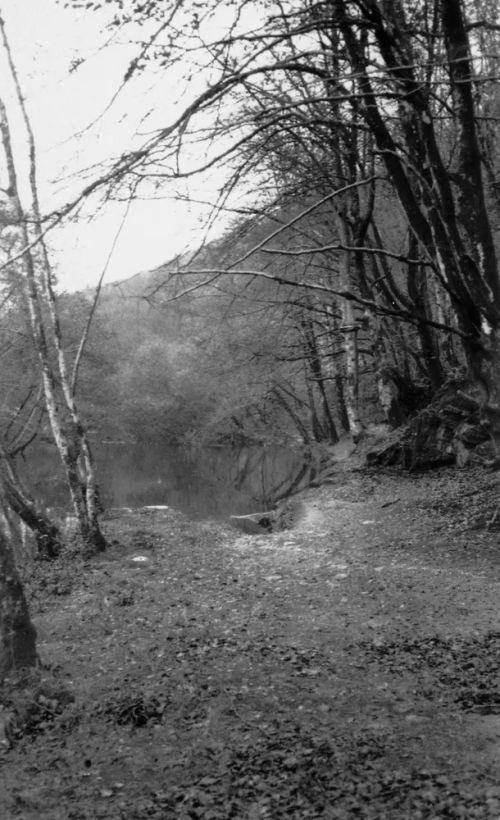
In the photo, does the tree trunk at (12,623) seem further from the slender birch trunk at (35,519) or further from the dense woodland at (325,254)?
the slender birch trunk at (35,519)

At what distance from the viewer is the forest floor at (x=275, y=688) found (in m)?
4.05

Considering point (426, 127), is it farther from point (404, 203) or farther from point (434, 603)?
point (434, 603)

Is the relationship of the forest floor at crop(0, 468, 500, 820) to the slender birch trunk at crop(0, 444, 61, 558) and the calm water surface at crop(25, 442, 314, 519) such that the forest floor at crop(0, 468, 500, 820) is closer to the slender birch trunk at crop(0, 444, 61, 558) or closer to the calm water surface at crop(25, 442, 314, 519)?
the slender birch trunk at crop(0, 444, 61, 558)

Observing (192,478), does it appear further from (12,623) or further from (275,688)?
(275,688)

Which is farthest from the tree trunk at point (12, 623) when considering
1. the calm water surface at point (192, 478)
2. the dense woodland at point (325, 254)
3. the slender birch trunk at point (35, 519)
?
the calm water surface at point (192, 478)

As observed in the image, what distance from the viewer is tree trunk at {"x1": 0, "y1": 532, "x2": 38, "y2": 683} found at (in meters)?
5.90

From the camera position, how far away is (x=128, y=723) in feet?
17.2

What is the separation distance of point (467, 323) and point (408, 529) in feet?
19.5

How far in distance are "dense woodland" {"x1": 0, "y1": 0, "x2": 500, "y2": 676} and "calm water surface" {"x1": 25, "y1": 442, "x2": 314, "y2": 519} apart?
91.3 inches

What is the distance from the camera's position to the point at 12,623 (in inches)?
235

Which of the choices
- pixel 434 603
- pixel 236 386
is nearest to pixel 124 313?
pixel 236 386

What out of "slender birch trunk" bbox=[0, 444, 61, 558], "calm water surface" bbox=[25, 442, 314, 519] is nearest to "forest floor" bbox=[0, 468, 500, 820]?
"slender birch trunk" bbox=[0, 444, 61, 558]

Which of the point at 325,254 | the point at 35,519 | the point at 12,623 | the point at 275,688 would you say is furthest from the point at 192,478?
the point at 275,688

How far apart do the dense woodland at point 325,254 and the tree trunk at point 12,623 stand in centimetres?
2
